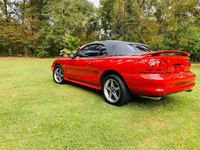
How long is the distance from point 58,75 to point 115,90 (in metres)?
2.75

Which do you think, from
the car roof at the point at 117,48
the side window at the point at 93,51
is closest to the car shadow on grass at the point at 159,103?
the car roof at the point at 117,48

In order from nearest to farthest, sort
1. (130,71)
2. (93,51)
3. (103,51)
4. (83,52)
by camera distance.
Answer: (130,71)
(103,51)
(93,51)
(83,52)

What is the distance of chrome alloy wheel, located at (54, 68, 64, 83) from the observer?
479 centimetres

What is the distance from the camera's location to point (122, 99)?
278 cm

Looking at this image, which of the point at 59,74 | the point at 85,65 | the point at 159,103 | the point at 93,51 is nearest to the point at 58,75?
the point at 59,74

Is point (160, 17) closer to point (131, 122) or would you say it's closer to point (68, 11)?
point (68, 11)

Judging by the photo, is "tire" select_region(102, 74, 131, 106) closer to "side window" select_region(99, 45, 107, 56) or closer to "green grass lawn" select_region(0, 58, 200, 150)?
"green grass lawn" select_region(0, 58, 200, 150)

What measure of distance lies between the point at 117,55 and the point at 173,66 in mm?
1135

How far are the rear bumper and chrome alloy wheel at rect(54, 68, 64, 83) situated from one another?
2800 millimetres

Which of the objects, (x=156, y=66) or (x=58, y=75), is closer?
(x=156, y=66)

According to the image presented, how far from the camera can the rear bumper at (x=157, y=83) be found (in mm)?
2316

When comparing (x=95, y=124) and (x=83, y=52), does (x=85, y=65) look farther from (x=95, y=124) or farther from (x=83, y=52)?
(x=95, y=124)

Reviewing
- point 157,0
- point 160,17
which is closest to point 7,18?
point 157,0

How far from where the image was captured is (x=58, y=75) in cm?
497
